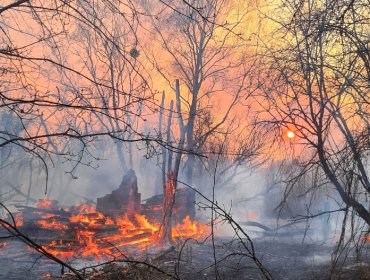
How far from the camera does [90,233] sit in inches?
504

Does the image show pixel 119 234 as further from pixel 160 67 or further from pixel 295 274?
pixel 160 67

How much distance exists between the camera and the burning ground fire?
467 inches

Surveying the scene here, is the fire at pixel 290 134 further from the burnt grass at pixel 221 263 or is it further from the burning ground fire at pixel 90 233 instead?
the burning ground fire at pixel 90 233

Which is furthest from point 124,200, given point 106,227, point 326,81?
point 326,81

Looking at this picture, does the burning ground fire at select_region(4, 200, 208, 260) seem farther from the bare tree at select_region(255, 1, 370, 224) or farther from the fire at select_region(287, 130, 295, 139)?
the bare tree at select_region(255, 1, 370, 224)

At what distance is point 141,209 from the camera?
53.7 feet

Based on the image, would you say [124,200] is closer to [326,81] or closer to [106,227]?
[106,227]

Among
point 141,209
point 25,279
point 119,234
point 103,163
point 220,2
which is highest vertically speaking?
point 220,2

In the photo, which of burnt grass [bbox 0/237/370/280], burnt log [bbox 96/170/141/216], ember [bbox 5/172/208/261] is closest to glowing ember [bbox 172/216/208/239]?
ember [bbox 5/172/208/261]

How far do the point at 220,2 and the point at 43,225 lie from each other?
1139 cm

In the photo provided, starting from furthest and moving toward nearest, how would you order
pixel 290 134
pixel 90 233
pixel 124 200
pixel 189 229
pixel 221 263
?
pixel 189 229 < pixel 124 200 < pixel 90 233 < pixel 221 263 < pixel 290 134

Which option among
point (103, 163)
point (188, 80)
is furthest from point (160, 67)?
point (103, 163)

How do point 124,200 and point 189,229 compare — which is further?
point 189,229

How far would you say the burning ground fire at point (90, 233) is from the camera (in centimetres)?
1187
